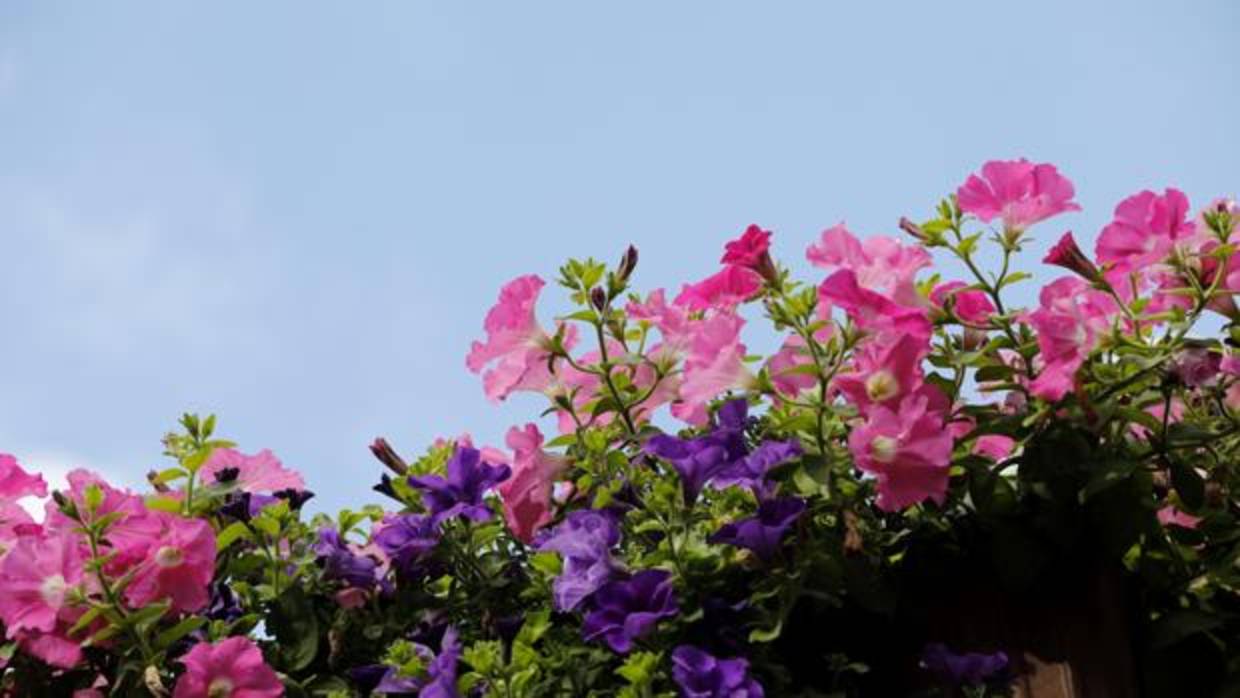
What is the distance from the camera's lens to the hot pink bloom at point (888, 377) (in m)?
2.20

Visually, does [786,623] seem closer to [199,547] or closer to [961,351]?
[961,351]

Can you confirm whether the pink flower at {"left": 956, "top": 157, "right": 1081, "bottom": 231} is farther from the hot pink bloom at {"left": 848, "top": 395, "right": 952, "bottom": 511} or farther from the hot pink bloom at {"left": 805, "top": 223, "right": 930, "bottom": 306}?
the hot pink bloom at {"left": 848, "top": 395, "right": 952, "bottom": 511}

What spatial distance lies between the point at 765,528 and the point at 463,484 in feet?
1.74

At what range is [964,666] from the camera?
7.18 feet

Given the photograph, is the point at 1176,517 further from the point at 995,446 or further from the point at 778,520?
the point at 778,520

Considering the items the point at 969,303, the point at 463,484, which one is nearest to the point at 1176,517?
the point at 969,303

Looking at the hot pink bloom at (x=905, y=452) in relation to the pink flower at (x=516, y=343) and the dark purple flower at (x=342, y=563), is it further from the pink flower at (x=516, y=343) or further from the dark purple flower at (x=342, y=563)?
the dark purple flower at (x=342, y=563)

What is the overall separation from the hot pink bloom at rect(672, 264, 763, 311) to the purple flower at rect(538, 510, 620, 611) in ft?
1.29

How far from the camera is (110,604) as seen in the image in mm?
2408

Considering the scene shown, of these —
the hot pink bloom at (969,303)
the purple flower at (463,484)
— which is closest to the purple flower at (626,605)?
the purple flower at (463,484)

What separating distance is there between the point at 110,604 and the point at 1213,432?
1.57 meters

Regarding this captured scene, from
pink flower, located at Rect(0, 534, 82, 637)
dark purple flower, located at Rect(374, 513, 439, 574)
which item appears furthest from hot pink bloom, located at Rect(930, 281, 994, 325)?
pink flower, located at Rect(0, 534, 82, 637)

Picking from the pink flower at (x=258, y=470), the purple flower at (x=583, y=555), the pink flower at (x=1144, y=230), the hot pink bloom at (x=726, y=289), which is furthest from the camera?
the pink flower at (x=258, y=470)

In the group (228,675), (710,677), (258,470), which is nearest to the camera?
(710,677)
